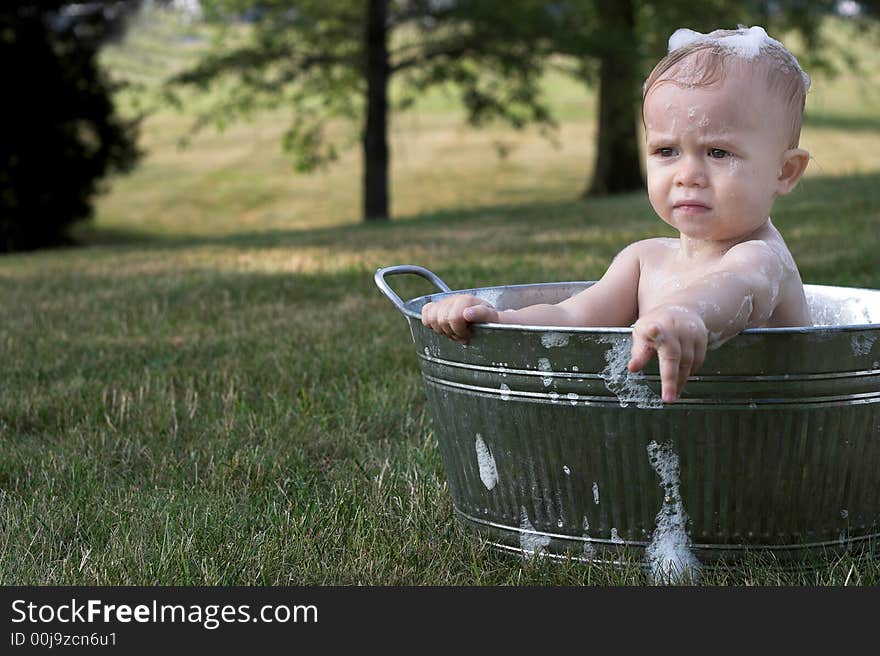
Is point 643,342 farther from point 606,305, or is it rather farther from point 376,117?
point 376,117

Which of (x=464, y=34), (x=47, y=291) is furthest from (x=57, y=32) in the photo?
(x=47, y=291)

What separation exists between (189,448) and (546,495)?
1173mm

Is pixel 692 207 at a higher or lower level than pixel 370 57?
lower

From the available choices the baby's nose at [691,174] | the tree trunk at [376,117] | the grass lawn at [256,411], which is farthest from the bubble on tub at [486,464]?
the tree trunk at [376,117]

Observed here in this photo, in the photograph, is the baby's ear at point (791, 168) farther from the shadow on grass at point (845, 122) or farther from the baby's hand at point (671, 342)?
the shadow on grass at point (845, 122)

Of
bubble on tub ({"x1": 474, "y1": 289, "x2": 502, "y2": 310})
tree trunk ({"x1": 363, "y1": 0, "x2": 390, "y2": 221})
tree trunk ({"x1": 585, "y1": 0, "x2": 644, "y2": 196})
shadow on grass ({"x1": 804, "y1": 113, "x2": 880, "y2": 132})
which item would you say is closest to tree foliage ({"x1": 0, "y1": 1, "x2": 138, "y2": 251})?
tree trunk ({"x1": 363, "y1": 0, "x2": 390, "y2": 221})

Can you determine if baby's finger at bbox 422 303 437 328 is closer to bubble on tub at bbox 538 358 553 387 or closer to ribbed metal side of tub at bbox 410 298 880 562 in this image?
ribbed metal side of tub at bbox 410 298 880 562

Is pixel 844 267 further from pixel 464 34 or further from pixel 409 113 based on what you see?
pixel 409 113

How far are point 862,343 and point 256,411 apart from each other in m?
1.83

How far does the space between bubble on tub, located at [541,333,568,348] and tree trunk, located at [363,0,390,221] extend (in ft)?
39.9

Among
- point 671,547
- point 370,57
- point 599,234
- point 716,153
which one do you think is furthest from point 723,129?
point 370,57

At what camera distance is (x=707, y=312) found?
5.31 ft

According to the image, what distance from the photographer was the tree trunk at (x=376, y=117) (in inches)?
546

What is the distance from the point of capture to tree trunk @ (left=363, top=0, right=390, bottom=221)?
1387 centimetres
